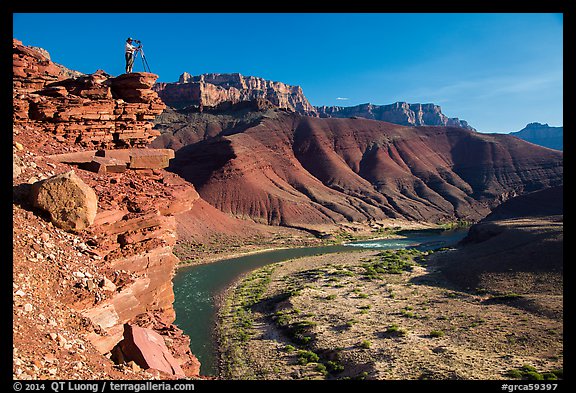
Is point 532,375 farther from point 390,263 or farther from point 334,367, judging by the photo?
point 390,263

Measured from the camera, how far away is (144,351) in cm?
955

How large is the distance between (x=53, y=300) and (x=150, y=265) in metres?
5.39

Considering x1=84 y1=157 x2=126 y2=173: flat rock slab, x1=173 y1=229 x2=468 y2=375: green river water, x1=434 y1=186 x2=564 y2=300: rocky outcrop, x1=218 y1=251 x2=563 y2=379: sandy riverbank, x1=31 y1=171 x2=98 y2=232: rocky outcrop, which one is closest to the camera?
x1=31 y1=171 x2=98 y2=232: rocky outcrop

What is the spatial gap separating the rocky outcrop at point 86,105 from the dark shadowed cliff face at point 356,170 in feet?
211

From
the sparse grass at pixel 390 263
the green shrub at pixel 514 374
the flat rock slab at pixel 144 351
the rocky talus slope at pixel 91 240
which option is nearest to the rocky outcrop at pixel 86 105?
the rocky talus slope at pixel 91 240

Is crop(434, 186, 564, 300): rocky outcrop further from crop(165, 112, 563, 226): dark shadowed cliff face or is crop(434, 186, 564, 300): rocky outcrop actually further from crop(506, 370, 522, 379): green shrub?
crop(165, 112, 563, 226): dark shadowed cliff face

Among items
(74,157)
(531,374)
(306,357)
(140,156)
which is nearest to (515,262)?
(531,374)

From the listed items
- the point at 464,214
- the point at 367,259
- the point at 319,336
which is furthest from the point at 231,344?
the point at 464,214

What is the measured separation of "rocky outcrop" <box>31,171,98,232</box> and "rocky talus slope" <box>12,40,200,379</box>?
0.11ft

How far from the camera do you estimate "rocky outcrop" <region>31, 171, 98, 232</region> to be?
358 inches

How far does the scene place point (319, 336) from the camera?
78.9 feet

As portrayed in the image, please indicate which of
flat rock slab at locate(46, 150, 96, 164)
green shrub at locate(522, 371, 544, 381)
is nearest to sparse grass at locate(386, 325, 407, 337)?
green shrub at locate(522, 371, 544, 381)

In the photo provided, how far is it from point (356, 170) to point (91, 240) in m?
110
